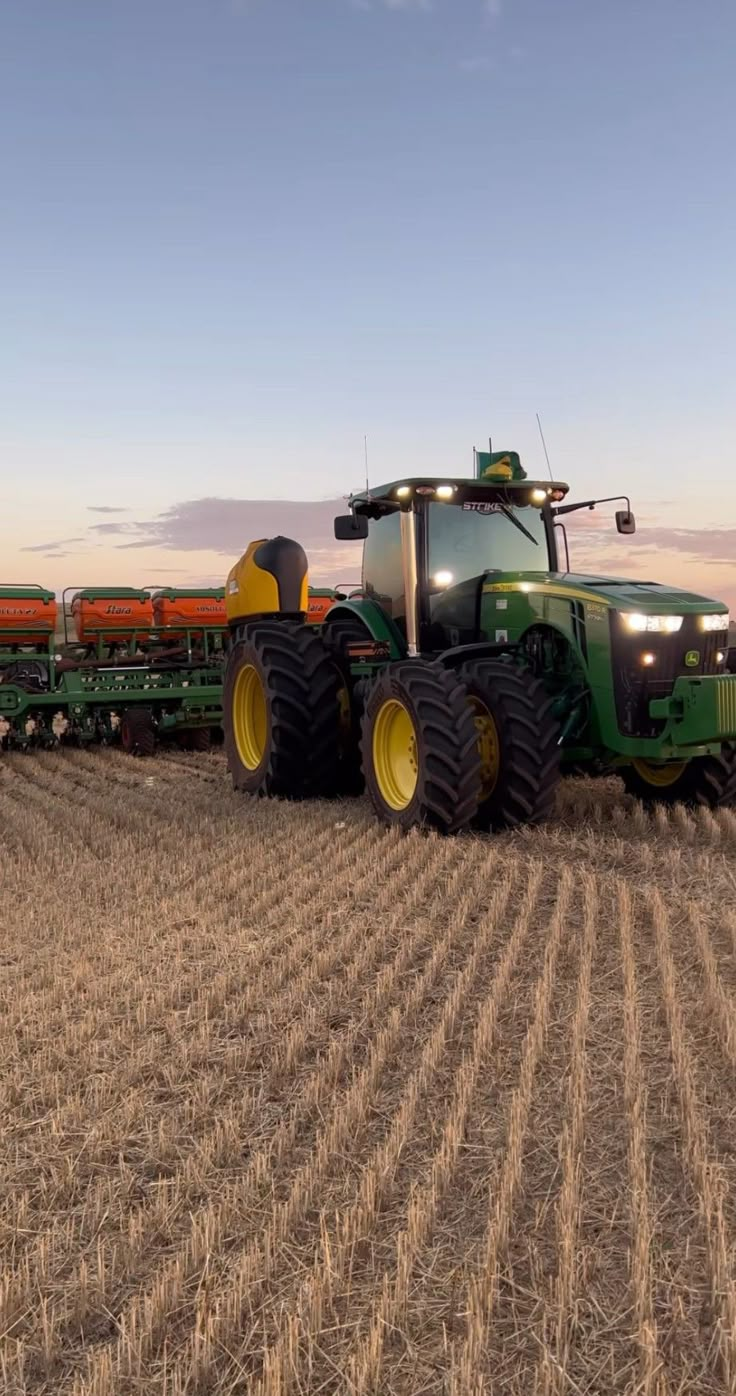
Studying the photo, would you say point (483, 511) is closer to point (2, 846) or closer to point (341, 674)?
point (341, 674)

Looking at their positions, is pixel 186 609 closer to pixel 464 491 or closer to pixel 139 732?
pixel 139 732

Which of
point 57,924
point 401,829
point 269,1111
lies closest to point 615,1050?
point 269,1111

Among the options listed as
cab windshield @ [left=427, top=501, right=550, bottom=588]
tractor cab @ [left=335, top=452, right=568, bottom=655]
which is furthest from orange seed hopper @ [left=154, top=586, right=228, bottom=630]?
cab windshield @ [left=427, top=501, right=550, bottom=588]

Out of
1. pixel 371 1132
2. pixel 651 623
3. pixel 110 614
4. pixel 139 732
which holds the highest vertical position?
pixel 110 614

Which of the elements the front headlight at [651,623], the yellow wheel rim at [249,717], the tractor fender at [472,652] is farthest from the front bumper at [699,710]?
the yellow wheel rim at [249,717]

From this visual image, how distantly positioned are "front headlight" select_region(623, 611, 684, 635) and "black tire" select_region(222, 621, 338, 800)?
2.61 m

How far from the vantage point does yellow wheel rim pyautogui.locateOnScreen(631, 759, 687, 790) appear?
7.81 meters

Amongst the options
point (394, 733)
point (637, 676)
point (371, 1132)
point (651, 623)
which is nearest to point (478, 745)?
point (394, 733)

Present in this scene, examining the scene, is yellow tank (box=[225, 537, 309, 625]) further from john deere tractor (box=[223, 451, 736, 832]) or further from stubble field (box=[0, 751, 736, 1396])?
stubble field (box=[0, 751, 736, 1396])

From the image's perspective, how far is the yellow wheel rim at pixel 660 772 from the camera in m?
7.81

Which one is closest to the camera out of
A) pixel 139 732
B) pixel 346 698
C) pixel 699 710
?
pixel 699 710

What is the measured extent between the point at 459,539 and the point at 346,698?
163 centimetres

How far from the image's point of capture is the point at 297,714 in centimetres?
839

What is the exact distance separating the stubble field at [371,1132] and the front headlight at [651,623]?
Answer: 5.00 feet
